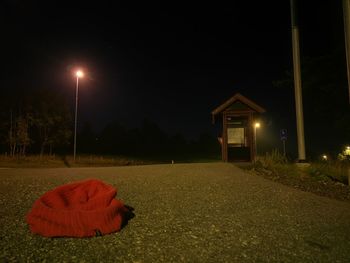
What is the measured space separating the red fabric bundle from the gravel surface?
14 centimetres

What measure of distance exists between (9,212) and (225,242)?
4.24 m

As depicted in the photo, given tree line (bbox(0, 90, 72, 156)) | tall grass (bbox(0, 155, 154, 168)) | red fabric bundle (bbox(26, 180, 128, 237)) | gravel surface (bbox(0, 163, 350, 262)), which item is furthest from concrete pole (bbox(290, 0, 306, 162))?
tree line (bbox(0, 90, 72, 156))

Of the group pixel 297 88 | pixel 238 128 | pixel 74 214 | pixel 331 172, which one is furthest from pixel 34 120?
pixel 74 214

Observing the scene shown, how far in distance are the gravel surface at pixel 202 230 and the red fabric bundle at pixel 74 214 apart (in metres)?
0.14

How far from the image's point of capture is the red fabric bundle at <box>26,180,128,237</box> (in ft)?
14.4

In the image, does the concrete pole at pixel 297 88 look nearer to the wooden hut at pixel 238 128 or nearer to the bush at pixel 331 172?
the bush at pixel 331 172

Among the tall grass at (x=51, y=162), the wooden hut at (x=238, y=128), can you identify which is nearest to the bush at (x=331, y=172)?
the wooden hut at (x=238, y=128)

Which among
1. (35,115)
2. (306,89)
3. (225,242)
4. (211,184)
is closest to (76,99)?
(35,115)

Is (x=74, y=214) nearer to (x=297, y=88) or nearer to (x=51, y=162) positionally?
(x=297, y=88)

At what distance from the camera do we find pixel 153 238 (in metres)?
4.58

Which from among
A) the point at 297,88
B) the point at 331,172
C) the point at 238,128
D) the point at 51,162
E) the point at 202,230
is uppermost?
the point at 297,88

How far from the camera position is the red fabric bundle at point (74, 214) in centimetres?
439

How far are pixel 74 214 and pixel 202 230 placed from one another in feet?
6.97

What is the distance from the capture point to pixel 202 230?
16.4 ft
